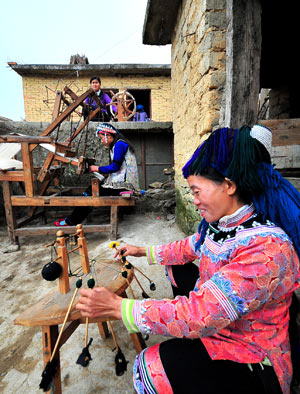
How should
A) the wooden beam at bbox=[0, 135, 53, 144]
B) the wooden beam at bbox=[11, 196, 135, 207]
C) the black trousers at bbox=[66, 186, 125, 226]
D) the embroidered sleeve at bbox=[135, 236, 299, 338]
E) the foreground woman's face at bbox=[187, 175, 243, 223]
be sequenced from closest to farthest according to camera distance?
the embroidered sleeve at bbox=[135, 236, 299, 338] < the foreground woman's face at bbox=[187, 175, 243, 223] < the wooden beam at bbox=[0, 135, 53, 144] < the wooden beam at bbox=[11, 196, 135, 207] < the black trousers at bbox=[66, 186, 125, 226]

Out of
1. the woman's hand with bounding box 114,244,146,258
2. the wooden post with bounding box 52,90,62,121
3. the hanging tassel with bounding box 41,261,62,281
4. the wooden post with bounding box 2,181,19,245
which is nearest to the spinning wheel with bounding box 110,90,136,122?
the wooden post with bounding box 52,90,62,121

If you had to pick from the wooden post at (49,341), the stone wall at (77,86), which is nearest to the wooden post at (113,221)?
the wooden post at (49,341)

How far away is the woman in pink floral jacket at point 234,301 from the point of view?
822 millimetres

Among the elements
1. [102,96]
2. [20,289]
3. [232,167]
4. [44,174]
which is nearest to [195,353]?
[232,167]

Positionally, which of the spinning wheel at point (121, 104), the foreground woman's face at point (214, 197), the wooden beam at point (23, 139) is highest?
the spinning wheel at point (121, 104)

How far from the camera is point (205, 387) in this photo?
2.93 feet

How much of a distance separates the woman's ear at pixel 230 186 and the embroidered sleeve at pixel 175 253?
59 centimetres

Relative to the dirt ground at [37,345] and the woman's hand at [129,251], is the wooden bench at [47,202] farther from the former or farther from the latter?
the woman's hand at [129,251]

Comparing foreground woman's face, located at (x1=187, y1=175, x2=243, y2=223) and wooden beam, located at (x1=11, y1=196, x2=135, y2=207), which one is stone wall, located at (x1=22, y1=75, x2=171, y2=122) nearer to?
wooden beam, located at (x1=11, y1=196, x2=135, y2=207)

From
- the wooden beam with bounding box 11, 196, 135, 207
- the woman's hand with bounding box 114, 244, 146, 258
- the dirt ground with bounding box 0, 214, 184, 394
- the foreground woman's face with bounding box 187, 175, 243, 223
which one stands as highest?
the foreground woman's face with bounding box 187, 175, 243, 223

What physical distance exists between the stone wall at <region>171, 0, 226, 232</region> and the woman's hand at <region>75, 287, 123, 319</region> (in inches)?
86.6

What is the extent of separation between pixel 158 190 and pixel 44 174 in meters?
3.05

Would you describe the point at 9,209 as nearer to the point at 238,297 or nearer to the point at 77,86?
the point at 238,297

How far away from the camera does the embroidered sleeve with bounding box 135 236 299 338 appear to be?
80 centimetres
